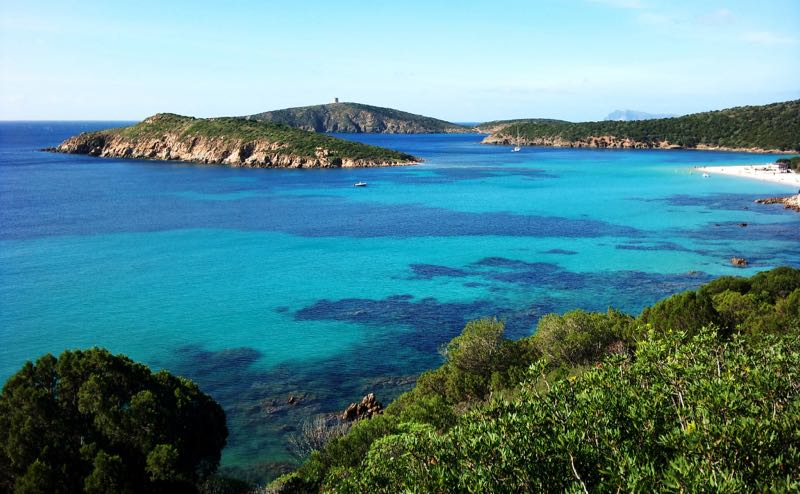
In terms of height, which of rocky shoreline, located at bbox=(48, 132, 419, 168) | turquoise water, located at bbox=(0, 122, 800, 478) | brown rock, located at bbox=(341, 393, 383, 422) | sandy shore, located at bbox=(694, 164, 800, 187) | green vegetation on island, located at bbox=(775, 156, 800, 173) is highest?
rocky shoreline, located at bbox=(48, 132, 419, 168)

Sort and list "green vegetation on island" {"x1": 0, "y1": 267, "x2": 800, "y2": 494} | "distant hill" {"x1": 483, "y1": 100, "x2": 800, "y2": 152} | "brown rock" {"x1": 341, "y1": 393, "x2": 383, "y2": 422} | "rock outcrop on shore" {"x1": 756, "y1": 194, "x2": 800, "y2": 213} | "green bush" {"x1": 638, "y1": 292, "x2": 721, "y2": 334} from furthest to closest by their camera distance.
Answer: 1. "distant hill" {"x1": 483, "y1": 100, "x2": 800, "y2": 152}
2. "rock outcrop on shore" {"x1": 756, "y1": 194, "x2": 800, "y2": 213}
3. "green bush" {"x1": 638, "y1": 292, "x2": 721, "y2": 334}
4. "brown rock" {"x1": 341, "y1": 393, "x2": 383, "y2": 422}
5. "green vegetation on island" {"x1": 0, "y1": 267, "x2": 800, "y2": 494}

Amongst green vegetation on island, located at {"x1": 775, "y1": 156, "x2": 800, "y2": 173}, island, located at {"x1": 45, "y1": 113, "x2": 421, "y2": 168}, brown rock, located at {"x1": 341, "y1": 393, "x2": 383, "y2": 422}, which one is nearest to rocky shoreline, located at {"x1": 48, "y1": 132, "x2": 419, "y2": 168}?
island, located at {"x1": 45, "y1": 113, "x2": 421, "y2": 168}

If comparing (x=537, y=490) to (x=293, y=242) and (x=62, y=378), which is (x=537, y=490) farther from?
(x=293, y=242)

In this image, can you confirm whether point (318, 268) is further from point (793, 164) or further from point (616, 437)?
point (793, 164)

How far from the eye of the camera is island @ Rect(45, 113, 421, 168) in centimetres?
13912

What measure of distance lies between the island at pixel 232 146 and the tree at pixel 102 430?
121559 millimetres

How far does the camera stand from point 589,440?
11.8 meters

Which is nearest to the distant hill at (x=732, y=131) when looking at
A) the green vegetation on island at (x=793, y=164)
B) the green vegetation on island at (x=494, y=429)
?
the green vegetation on island at (x=793, y=164)

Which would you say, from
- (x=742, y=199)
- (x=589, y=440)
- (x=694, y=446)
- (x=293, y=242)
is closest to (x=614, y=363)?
(x=589, y=440)

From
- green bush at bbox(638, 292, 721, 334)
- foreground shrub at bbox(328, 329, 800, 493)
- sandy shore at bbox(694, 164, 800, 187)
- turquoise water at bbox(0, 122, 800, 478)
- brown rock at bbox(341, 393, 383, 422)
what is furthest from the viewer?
sandy shore at bbox(694, 164, 800, 187)

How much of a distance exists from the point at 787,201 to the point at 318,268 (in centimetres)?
6520

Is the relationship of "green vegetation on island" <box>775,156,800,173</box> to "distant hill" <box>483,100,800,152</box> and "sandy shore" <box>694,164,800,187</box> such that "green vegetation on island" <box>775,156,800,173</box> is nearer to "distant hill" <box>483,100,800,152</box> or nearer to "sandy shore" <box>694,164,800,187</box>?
"sandy shore" <box>694,164,800,187</box>

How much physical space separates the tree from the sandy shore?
10568 centimetres

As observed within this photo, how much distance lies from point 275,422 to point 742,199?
266 feet
